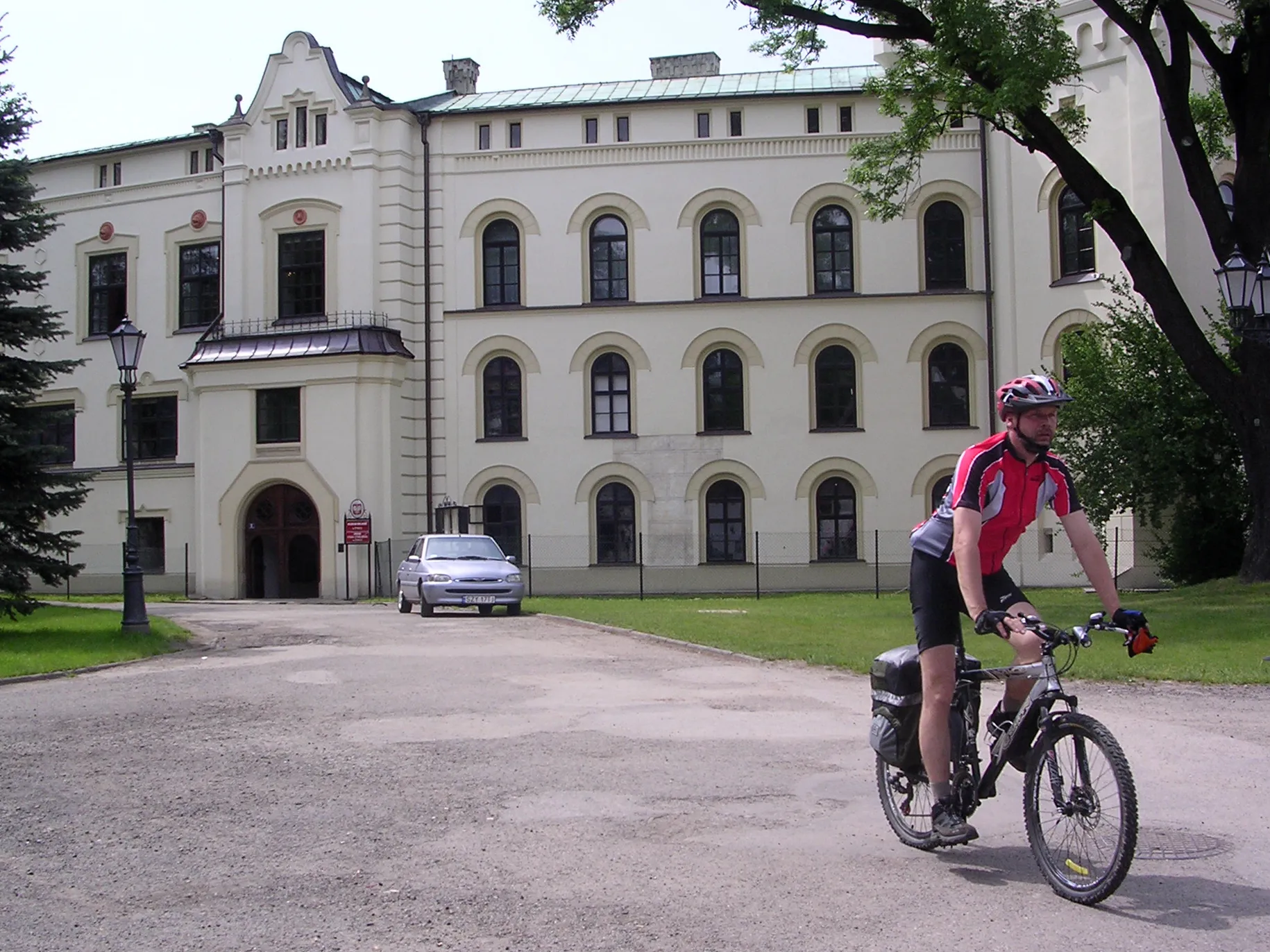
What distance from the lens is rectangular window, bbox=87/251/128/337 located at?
40.2m

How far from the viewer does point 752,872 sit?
19.1 feet

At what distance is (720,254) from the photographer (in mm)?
36219

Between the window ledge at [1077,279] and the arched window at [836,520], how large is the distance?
707cm

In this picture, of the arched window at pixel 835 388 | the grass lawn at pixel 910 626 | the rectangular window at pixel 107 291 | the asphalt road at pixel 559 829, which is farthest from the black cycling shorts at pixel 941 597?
the rectangular window at pixel 107 291

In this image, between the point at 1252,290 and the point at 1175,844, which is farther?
the point at 1252,290

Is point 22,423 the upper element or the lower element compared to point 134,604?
upper

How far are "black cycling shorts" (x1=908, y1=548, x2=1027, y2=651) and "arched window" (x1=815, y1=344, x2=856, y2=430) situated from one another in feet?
97.9

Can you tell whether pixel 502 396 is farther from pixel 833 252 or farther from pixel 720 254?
pixel 833 252

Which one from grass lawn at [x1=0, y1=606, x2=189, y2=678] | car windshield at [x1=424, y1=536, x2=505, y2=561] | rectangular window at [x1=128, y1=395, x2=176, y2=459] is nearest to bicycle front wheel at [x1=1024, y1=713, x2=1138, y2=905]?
grass lawn at [x1=0, y1=606, x2=189, y2=678]

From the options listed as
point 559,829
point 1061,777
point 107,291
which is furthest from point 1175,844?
point 107,291

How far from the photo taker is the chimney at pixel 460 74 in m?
41.6

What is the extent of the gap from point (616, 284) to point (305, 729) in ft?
89.6

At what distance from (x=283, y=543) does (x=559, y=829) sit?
3127 centimetres

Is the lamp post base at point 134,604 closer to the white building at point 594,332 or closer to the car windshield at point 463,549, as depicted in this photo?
the car windshield at point 463,549
